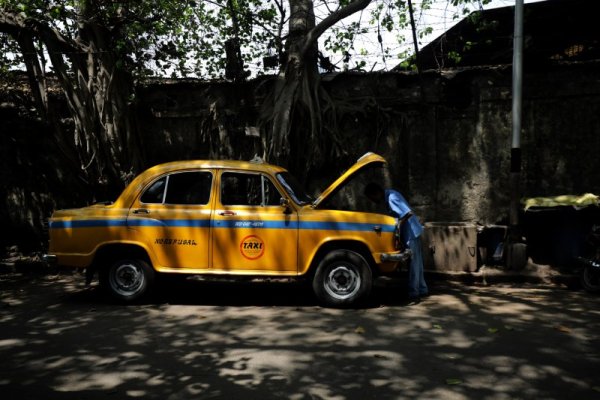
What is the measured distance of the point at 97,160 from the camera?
964 centimetres

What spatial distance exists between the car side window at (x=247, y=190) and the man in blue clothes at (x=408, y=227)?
4.23 ft

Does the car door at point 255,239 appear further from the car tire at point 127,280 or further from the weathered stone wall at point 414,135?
the weathered stone wall at point 414,135

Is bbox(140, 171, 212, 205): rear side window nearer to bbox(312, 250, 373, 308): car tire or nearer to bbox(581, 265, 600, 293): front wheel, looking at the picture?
bbox(312, 250, 373, 308): car tire

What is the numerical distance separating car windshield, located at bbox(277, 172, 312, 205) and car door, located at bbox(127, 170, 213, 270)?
94 cm

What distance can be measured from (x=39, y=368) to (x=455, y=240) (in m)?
6.19

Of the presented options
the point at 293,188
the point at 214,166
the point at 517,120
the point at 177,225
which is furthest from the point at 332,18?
the point at 177,225

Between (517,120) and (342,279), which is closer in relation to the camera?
(342,279)

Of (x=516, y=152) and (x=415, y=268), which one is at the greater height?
(x=516, y=152)

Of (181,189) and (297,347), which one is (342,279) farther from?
(181,189)

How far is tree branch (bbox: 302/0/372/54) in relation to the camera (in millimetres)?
9180

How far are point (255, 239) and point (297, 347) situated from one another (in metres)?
1.88

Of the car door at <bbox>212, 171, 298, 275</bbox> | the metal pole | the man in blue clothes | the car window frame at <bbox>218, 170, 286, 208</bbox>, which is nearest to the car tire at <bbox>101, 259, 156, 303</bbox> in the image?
the car door at <bbox>212, 171, 298, 275</bbox>

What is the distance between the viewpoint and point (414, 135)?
A: 32.4 feet

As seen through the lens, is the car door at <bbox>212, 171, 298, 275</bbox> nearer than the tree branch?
Yes
